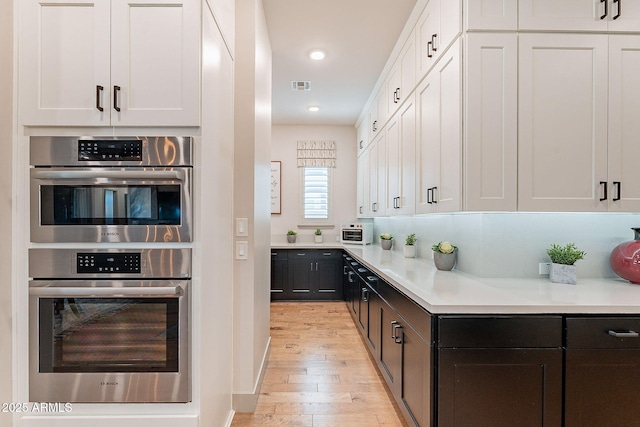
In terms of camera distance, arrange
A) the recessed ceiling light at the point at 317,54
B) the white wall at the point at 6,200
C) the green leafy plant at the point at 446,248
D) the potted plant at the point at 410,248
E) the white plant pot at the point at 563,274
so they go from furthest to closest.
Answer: the potted plant at the point at 410,248 < the recessed ceiling light at the point at 317,54 < the green leafy plant at the point at 446,248 < the white plant pot at the point at 563,274 < the white wall at the point at 6,200

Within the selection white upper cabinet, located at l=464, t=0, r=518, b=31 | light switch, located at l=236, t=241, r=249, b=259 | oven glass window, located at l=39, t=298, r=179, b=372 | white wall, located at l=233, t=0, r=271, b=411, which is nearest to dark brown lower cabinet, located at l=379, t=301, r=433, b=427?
white wall, located at l=233, t=0, r=271, b=411

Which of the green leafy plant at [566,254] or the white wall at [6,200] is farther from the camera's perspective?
the green leafy plant at [566,254]

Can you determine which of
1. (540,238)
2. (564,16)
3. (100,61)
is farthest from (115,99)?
(540,238)

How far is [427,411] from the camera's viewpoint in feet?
5.13

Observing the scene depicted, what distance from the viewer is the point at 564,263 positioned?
6.56 ft

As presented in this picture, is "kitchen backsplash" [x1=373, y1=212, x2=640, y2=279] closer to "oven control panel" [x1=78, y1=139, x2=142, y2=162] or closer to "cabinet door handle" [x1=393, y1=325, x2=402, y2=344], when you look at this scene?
"cabinet door handle" [x1=393, y1=325, x2=402, y2=344]

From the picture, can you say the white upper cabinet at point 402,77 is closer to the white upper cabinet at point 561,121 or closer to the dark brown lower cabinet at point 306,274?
the white upper cabinet at point 561,121

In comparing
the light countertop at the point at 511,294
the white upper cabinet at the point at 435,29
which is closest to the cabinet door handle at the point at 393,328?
the light countertop at the point at 511,294

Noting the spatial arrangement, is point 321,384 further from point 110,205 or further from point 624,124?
point 624,124

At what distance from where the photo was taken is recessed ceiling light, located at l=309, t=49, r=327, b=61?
330 centimetres

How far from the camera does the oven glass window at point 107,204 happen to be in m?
1.47

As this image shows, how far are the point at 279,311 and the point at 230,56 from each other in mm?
3427

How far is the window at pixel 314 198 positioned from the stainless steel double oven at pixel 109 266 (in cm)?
435

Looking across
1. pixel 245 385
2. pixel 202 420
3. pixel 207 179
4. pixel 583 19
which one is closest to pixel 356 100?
pixel 583 19
